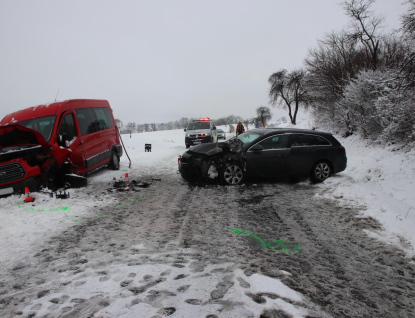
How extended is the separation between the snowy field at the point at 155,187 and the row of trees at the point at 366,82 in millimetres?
1985

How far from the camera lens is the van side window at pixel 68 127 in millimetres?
7566

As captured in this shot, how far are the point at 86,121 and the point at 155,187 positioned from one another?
10.7ft

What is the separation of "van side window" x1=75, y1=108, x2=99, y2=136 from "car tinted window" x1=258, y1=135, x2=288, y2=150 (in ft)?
17.7

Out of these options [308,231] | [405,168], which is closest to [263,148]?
[308,231]

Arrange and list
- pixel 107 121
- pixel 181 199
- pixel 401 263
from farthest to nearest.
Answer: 1. pixel 107 121
2. pixel 181 199
3. pixel 401 263

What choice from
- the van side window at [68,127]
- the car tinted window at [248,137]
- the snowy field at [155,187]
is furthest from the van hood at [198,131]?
→ the van side window at [68,127]

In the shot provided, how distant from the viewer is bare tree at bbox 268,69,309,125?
139 feet

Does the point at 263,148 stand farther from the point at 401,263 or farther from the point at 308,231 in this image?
the point at 401,263

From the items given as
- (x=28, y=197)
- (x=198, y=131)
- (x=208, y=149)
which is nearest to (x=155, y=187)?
(x=208, y=149)

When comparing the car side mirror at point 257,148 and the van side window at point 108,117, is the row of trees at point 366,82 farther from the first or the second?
the van side window at point 108,117

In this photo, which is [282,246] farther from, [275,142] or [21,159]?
[21,159]

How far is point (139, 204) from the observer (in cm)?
603

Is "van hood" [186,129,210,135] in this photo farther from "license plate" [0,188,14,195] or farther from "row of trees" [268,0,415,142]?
"license plate" [0,188,14,195]

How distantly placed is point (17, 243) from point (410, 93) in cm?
1353
